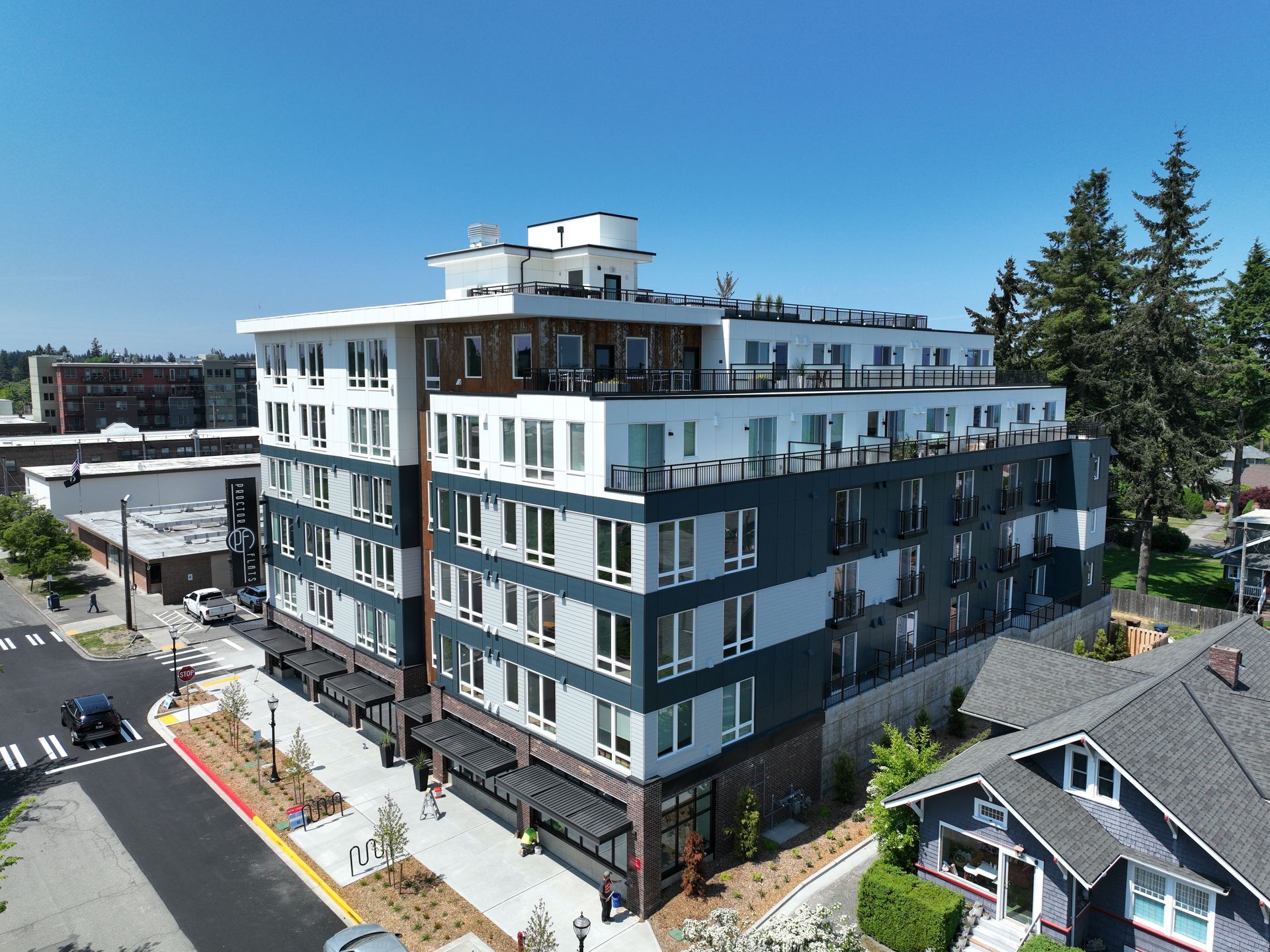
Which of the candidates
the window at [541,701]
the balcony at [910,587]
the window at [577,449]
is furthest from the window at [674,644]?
the balcony at [910,587]

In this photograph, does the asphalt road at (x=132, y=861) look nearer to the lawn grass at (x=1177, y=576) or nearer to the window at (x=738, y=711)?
the window at (x=738, y=711)

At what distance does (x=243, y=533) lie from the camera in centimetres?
4016

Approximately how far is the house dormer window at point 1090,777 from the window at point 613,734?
11.7m

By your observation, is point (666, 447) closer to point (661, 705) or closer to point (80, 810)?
point (661, 705)

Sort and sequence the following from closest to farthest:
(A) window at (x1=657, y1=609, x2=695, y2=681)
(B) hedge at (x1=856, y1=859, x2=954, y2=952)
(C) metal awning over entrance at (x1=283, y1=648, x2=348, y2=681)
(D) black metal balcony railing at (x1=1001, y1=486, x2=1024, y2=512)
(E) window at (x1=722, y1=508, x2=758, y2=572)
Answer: (B) hedge at (x1=856, y1=859, x2=954, y2=952) < (A) window at (x1=657, y1=609, x2=695, y2=681) < (E) window at (x1=722, y1=508, x2=758, y2=572) < (C) metal awning over entrance at (x1=283, y1=648, x2=348, y2=681) < (D) black metal balcony railing at (x1=1001, y1=486, x2=1024, y2=512)

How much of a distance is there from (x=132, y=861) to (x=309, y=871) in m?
5.72

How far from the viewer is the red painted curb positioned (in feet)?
90.0

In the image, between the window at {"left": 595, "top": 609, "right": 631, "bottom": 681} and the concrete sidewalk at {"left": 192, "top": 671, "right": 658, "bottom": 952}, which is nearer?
the concrete sidewalk at {"left": 192, "top": 671, "right": 658, "bottom": 952}

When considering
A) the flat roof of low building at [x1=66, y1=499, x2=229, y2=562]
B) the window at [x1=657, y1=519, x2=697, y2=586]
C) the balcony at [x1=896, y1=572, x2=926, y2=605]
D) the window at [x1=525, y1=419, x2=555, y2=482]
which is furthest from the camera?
the flat roof of low building at [x1=66, y1=499, x2=229, y2=562]

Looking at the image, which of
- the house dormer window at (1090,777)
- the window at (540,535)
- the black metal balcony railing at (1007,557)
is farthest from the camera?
the black metal balcony railing at (1007,557)

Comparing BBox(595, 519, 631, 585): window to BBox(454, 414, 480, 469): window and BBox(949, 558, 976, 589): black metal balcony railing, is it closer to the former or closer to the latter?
BBox(454, 414, 480, 469): window

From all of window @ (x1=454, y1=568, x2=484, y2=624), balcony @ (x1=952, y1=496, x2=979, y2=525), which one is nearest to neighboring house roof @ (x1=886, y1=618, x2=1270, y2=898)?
balcony @ (x1=952, y1=496, x2=979, y2=525)

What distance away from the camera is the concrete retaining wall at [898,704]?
92.3 ft

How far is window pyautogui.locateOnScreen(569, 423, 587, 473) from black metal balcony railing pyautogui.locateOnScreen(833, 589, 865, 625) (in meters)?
11.3
